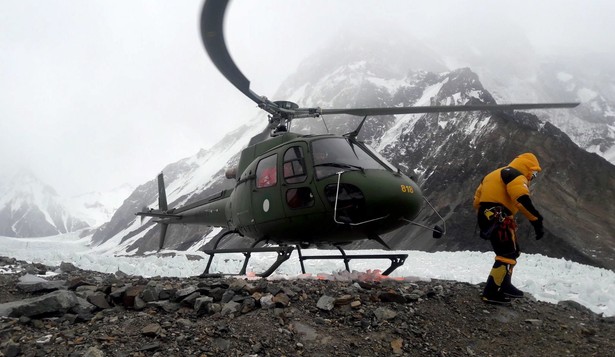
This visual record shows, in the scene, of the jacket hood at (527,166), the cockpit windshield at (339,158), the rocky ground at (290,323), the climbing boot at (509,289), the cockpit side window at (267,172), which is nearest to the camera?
the rocky ground at (290,323)

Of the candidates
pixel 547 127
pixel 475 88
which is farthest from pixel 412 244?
pixel 475 88

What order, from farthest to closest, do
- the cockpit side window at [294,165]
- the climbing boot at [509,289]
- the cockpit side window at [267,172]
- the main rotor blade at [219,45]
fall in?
the cockpit side window at [267,172]
the cockpit side window at [294,165]
the climbing boot at [509,289]
the main rotor blade at [219,45]

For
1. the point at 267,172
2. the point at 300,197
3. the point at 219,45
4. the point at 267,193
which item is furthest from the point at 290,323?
the point at 219,45

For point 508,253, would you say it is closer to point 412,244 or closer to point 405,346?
point 405,346

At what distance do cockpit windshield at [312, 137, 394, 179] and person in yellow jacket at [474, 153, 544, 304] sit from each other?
181cm

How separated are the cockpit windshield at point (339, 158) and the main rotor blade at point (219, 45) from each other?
1.67 m

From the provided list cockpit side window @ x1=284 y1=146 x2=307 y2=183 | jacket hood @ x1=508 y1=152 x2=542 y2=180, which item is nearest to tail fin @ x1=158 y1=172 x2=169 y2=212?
cockpit side window @ x1=284 y1=146 x2=307 y2=183

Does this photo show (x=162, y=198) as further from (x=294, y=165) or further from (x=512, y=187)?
(x=512, y=187)

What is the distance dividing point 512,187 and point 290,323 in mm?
3201

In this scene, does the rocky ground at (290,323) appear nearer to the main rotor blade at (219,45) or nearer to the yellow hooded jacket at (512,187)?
the yellow hooded jacket at (512,187)

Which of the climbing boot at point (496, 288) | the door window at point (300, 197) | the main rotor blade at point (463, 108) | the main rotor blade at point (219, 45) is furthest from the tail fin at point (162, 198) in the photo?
the climbing boot at point (496, 288)

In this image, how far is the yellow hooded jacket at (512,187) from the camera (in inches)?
208

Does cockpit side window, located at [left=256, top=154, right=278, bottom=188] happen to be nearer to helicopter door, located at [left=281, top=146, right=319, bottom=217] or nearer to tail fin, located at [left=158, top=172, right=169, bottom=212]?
helicopter door, located at [left=281, top=146, right=319, bottom=217]

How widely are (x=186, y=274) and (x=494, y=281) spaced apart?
8232 mm
